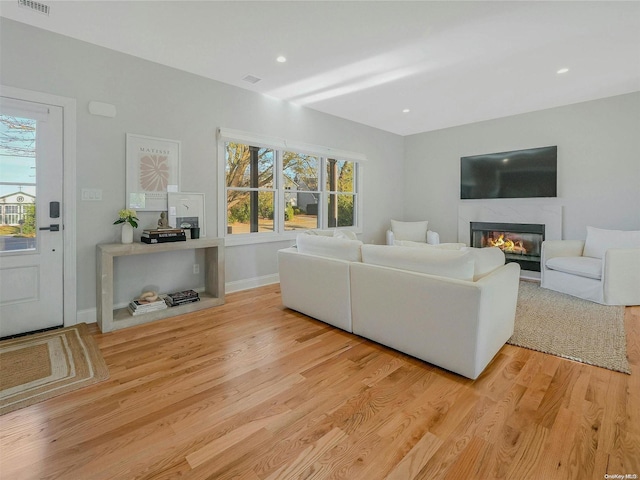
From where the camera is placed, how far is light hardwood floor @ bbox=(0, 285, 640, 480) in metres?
1.31

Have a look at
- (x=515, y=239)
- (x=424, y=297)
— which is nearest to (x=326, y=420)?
(x=424, y=297)

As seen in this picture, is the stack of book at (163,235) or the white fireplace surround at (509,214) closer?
the stack of book at (163,235)

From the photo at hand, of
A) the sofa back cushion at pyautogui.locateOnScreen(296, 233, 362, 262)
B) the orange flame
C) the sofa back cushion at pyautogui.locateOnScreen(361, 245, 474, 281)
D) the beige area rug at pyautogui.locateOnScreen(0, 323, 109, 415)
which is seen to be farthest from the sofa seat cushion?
the beige area rug at pyautogui.locateOnScreen(0, 323, 109, 415)

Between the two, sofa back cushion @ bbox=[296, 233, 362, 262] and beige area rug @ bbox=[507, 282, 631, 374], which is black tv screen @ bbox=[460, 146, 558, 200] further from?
sofa back cushion @ bbox=[296, 233, 362, 262]

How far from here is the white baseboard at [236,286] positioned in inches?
116

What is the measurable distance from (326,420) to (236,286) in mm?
2706

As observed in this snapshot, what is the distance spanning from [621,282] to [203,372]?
14.3 ft

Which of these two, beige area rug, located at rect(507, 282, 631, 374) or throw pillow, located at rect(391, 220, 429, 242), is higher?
throw pillow, located at rect(391, 220, 429, 242)

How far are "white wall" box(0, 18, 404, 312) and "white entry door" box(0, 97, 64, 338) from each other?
17 centimetres

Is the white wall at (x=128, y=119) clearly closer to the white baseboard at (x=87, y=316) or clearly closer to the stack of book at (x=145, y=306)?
the white baseboard at (x=87, y=316)

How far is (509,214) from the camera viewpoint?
5.12m

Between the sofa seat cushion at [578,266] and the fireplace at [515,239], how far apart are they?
90 cm

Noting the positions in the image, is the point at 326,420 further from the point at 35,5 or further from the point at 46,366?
the point at 35,5

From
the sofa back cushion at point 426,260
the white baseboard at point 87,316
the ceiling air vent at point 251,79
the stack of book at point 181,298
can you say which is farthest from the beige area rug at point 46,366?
the ceiling air vent at point 251,79
